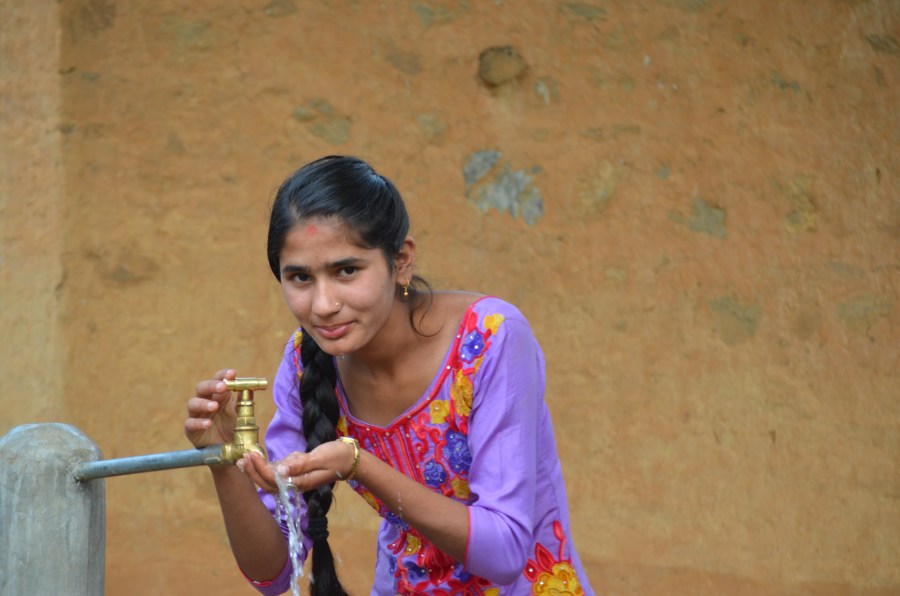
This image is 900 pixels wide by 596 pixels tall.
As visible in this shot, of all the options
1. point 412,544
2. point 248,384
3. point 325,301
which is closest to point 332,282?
point 325,301

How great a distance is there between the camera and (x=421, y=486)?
2.14 metres

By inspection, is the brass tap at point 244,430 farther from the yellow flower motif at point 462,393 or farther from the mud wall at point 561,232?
the mud wall at point 561,232

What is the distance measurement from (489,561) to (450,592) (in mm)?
230

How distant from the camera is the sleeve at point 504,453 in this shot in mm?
2156

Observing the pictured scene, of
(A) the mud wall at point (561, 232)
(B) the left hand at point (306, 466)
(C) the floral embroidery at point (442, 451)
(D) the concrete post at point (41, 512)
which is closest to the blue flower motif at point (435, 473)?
(C) the floral embroidery at point (442, 451)

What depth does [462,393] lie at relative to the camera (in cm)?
232

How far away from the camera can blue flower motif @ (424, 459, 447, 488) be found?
7.76 feet

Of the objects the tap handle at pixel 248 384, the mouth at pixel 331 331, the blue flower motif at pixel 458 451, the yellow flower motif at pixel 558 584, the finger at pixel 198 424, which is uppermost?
the mouth at pixel 331 331

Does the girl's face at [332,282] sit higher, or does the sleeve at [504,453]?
the girl's face at [332,282]

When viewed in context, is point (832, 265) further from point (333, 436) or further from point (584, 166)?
point (333, 436)

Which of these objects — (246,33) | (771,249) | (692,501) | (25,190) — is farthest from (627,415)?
(25,190)

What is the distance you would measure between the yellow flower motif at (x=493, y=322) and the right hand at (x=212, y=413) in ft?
1.44

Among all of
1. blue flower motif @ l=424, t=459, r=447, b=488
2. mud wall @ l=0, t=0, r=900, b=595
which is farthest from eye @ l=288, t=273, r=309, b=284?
mud wall @ l=0, t=0, r=900, b=595

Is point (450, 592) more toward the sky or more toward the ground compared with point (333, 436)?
more toward the ground
